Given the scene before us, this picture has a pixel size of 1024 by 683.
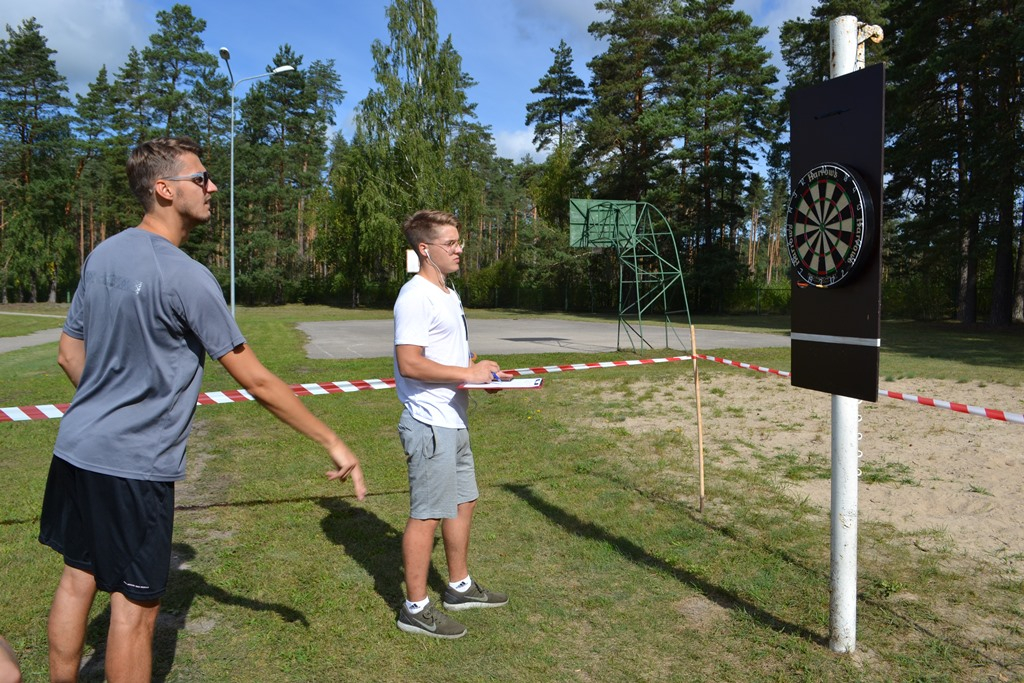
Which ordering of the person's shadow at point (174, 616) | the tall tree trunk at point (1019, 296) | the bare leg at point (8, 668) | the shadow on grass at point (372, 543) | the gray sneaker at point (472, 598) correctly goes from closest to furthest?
the bare leg at point (8, 668), the person's shadow at point (174, 616), the gray sneaker at point (472, 598), the shadow on grass at point (372, 543), the tall tree trunk at point (1019, 296)

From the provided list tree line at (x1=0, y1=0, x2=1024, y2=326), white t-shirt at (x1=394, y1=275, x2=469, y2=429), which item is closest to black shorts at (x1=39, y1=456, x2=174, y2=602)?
white t-shirt at (x1=394, y1=275, x2=469, y2=429)

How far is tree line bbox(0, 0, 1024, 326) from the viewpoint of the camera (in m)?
24.2

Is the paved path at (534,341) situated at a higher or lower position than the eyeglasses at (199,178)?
lower

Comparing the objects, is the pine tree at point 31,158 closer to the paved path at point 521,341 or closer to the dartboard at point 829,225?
the paved path at point 521,341

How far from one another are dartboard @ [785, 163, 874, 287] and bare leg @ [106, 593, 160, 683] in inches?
107

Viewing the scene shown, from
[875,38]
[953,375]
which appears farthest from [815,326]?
[953,375]

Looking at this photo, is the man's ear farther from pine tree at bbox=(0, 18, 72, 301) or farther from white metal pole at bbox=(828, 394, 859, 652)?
pine tree at bbox=(0, 18, 72, 301)

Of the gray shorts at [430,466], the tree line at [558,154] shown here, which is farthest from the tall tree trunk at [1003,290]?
the gray shorts at [430,466]

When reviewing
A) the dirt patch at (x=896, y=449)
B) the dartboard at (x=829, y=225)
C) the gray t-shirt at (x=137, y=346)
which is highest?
the dartboard at (x=829, y=225)

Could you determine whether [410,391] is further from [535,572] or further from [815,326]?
[815,326]

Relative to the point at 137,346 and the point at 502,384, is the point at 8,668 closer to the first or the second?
the point at 137,346

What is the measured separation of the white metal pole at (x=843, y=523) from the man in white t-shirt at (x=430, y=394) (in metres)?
1.49

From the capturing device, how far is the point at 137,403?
2.18 m

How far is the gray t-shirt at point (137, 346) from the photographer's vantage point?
214 centimetres
